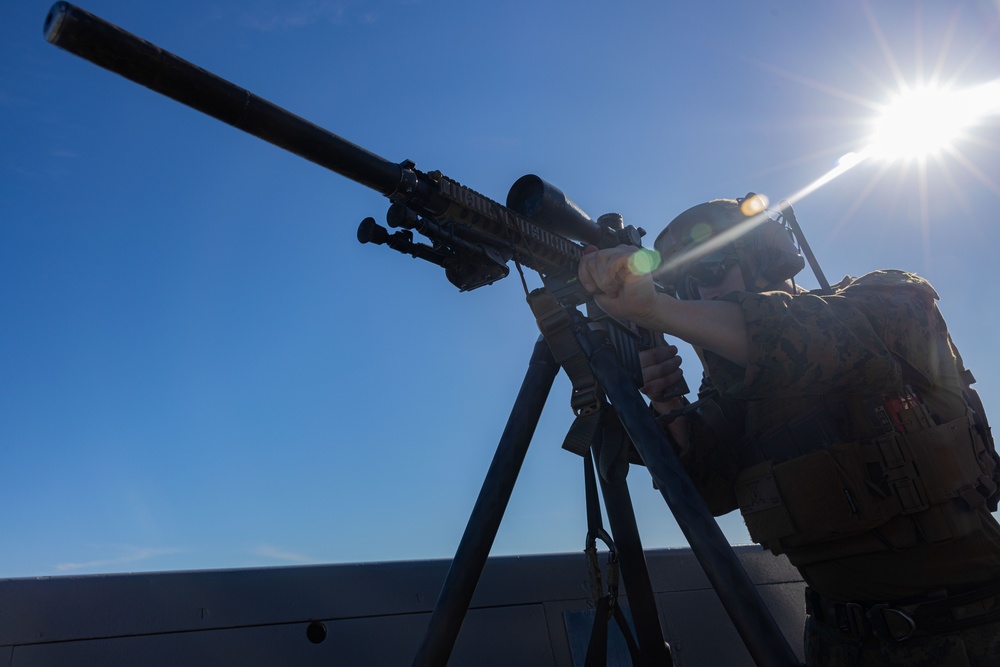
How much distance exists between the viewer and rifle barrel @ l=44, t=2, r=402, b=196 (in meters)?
1.81

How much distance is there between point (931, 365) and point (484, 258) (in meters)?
1.75

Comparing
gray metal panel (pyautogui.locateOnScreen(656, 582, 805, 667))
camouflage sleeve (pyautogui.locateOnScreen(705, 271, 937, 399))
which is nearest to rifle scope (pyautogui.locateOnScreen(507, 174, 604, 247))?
camouflage sleeve (pyautogui.locateOnScreen(705, 271, 937, 399))

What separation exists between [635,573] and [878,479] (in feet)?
3.05

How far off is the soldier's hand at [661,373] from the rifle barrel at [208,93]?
1.38 metres

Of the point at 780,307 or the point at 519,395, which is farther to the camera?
the point at 519,395

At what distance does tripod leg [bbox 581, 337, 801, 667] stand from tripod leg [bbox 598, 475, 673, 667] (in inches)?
17.9

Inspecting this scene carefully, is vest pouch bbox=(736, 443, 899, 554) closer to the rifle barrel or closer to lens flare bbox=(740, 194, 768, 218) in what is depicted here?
lens flare bbox=(740, 194, 768, 218)

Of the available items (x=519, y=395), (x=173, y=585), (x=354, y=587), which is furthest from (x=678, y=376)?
(x=173, y=585)

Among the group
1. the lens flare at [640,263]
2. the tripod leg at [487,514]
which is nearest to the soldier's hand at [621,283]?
the lens flare at [640,263]

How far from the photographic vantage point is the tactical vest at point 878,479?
2326 mm

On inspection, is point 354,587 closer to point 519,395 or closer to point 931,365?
point 519,395

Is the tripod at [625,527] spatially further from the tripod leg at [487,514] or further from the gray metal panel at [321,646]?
the gray metal panel at [321,646]

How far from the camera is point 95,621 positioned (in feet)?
7.54

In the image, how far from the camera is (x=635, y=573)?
2.70 metres
